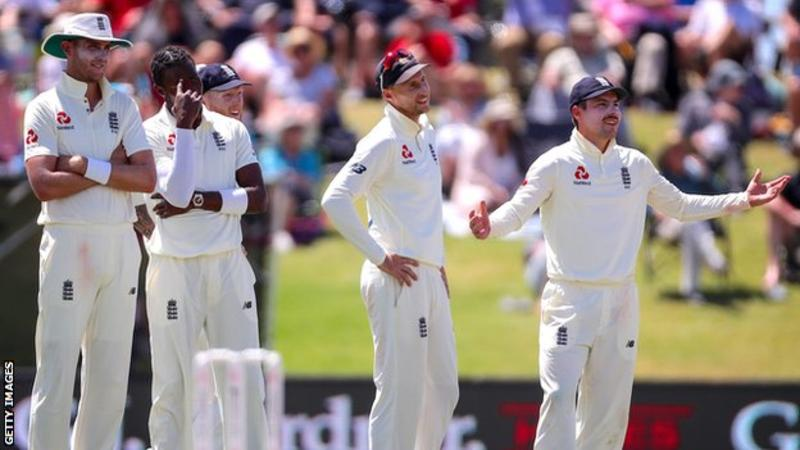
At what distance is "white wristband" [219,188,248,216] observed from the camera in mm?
9555

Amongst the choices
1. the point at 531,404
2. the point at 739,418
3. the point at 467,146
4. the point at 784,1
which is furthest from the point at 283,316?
the point at 784,1

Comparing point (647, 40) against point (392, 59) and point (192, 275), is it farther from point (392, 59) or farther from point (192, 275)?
point (192, 275)

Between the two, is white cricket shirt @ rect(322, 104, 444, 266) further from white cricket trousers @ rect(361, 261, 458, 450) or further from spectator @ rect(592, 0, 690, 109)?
spectator @ rect(592, 0, 690, 109)

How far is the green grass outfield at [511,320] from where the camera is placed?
52.1 ft

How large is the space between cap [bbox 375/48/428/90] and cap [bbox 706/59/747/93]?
833 centimetres

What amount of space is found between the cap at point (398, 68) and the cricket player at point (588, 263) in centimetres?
81

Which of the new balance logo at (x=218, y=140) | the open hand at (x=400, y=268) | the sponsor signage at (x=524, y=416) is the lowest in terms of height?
the sponsor signage at (x=524, y=416)

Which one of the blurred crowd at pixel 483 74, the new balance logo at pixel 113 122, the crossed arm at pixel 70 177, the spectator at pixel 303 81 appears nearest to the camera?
the crossed arm at pixel 70 177

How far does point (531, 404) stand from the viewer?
13.6 metres

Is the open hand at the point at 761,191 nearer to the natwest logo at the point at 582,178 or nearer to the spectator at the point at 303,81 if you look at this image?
the natwest logo at the point at 582,178

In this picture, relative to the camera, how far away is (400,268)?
9.63 meters

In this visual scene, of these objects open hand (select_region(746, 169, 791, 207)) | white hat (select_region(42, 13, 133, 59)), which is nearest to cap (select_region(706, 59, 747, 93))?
open hand (select_region(746, 169, 791, 207))

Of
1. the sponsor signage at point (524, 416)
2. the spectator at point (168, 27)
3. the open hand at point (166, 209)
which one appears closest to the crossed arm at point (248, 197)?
the open hand at point (166, 209)

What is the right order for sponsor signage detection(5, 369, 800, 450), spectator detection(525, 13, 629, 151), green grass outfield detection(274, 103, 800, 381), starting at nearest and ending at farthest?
sponsor signage detection(5, 369, 800, 450)
green grass outfield detection(274, 103, 800, 381)
spectator detection(525, 13, 629, 151)
